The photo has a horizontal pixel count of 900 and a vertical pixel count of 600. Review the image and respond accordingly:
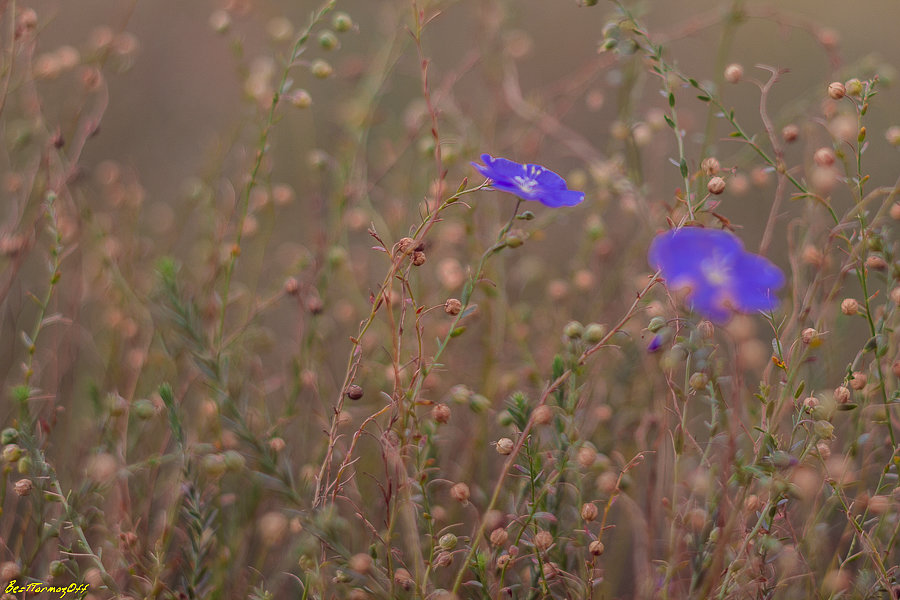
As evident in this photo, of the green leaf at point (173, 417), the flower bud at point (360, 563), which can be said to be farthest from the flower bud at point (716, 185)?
the green leaf at point (173, 417)

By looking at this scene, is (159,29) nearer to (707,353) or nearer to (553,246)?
(553,246)

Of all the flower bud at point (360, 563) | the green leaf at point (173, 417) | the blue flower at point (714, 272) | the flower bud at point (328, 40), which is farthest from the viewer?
the flower bud at point (328, 40)

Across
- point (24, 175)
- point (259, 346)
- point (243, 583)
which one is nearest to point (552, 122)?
point (259, 346)

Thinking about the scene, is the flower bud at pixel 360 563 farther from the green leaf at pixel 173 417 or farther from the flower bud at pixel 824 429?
the flower bud at pixel 824 429

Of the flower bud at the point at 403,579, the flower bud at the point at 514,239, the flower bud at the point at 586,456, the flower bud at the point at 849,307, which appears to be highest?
the flower bud at the point at 514,239

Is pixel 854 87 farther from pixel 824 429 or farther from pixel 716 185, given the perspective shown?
pixel 824 429

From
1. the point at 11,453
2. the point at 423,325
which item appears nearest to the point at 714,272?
the point at 423,325
